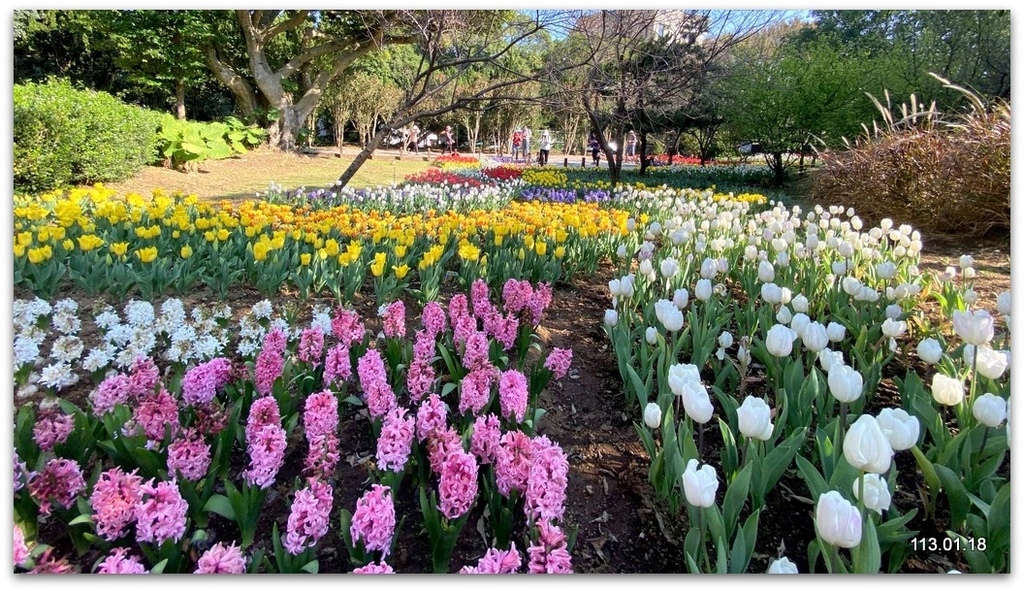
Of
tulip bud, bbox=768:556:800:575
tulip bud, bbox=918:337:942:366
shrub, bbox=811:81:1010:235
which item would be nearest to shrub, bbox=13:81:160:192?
tulip bud, bbox=768:556:800:575

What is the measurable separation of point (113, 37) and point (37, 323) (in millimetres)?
16941

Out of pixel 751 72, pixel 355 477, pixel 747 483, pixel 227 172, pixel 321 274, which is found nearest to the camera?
pixel 747 483

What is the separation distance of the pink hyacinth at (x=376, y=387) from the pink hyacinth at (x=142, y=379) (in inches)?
22.4

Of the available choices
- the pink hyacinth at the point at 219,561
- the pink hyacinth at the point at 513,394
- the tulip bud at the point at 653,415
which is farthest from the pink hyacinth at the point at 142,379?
the tulip bud at the point at 653,415

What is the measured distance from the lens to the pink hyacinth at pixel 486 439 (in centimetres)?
139

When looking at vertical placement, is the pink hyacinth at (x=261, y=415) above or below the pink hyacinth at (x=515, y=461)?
above

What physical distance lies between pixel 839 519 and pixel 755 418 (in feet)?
0.90

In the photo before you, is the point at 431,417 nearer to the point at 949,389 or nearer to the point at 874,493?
the point at 874,493

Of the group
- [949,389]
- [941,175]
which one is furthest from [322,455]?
[941,175]

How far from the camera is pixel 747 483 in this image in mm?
1275

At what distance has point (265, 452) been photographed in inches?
53.0

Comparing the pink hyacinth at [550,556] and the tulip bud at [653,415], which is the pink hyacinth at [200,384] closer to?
the pink hyacinth at [550,556]

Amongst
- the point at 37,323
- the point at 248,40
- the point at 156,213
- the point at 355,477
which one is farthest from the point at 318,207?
the point at 248,40

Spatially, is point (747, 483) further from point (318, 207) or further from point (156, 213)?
point (318, 207)
